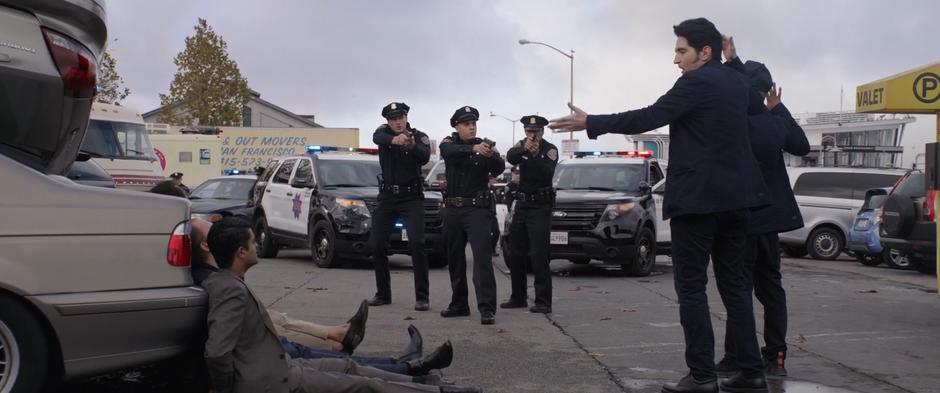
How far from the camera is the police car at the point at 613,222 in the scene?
14.0 metres

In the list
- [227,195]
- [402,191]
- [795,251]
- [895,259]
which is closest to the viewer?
[402,191]

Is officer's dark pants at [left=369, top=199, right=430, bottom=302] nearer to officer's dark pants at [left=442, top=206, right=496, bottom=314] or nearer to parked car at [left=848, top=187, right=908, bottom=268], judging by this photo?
officer's dark pants at [left=442, top=206, right=496, bottom=314]

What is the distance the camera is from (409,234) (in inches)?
384

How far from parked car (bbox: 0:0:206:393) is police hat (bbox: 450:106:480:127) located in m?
4.32

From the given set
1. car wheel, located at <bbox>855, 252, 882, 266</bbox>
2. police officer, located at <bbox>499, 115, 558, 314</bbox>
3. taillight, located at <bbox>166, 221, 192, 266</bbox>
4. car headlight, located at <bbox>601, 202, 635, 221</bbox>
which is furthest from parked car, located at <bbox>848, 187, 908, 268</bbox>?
taillight, located at <bbox>166, 221, 192, 266</bbox>

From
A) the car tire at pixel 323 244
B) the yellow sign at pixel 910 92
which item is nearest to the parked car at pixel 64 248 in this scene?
the yellow sign at pixel 910 92

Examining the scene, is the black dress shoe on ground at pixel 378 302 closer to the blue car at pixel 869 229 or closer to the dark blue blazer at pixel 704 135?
the dark blue blazer at pixel 704 135

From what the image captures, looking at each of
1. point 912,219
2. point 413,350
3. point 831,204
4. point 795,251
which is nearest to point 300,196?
point 912,219

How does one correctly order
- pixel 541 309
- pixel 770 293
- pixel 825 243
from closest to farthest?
pixel 770 293 < pixel 541 309 < pixel 825 243

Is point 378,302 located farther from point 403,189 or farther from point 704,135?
point 704,135

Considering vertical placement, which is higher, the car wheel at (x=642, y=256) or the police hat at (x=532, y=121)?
the police hat at (x=532, y=121)

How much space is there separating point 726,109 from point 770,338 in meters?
1.58

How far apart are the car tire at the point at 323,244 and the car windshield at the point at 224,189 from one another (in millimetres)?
5063

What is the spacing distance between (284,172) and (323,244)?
236 centimetres
